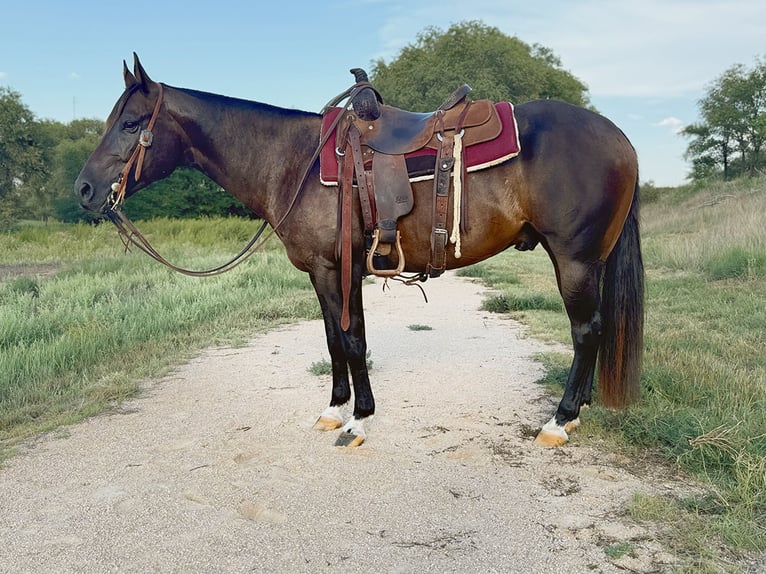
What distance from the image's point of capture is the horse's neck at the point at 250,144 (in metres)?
3.87

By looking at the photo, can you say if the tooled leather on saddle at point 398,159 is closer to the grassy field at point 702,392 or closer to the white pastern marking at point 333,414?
the white pastern marking at point 333,414

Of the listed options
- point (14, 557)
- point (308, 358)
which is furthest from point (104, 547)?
point (308, 358)

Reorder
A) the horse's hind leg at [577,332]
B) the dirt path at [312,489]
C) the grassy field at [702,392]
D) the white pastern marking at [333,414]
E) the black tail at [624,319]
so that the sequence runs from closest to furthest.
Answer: the dirt path at [312,489]
the grassy field at [702,392]
the horse's hind leg at [577,332]
the black tail at [624,319]
the white pastern marking at [333,414]

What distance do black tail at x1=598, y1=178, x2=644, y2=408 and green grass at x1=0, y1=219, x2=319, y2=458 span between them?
3.62m

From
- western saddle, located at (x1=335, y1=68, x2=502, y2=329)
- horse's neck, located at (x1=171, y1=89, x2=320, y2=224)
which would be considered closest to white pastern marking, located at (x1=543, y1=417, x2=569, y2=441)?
western saddle, located at (x1=335, y1=68, x2=502, y2=329)

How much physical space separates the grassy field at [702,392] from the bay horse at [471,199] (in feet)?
1.35

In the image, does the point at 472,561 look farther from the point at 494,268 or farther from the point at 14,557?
the point at 494,268

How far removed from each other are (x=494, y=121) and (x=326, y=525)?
96.2 inches

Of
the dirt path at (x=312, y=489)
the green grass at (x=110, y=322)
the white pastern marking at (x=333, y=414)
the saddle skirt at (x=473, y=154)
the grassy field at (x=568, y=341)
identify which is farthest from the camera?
the green grass at (x=110, y=322)

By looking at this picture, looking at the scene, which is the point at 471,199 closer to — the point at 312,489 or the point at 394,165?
the point at 394,165

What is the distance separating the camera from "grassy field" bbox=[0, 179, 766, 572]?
9.20ft

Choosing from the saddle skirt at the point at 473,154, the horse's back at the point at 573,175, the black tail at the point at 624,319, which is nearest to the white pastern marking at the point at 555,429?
the black tail at the point at 624,319

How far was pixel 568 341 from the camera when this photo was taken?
20.4ft

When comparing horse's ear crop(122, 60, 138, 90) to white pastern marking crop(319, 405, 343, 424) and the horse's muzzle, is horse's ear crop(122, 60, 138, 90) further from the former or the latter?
white pastern marking crop(319, 405, 343, 424)
